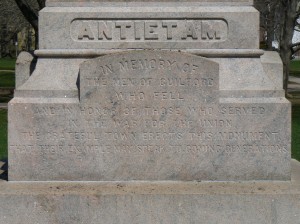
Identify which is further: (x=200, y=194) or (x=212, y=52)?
(x=212, y=52)

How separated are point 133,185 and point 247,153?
97cm

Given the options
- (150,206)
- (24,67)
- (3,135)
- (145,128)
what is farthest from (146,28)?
A: (3,135)

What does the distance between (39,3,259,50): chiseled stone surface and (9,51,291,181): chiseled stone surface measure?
30cm

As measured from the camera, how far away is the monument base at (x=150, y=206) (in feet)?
16.7

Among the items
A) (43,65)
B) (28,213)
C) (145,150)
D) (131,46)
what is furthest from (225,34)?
(28,213)

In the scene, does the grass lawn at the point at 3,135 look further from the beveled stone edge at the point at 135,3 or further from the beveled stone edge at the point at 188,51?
the beveled stone edge at the point at 135,3

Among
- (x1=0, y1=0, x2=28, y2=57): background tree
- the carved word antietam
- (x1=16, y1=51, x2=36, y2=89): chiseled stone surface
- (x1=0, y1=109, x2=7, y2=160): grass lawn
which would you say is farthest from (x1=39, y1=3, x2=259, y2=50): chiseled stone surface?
(x1=0, y1=0, x2=28, y2=57): background tree

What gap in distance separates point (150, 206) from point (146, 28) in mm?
1533

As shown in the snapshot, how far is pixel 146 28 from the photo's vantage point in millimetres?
5684

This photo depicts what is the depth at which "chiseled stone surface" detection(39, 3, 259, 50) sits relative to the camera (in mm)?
5668

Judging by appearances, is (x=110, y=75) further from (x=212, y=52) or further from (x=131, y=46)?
(x=212, y=52)

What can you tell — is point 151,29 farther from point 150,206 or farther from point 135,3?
point 150,206

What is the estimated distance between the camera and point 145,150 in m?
5.49

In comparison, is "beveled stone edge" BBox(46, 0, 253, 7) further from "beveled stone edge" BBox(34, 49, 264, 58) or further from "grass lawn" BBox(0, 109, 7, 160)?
"grass lawn" BBox(0, 109, 7, 160)
